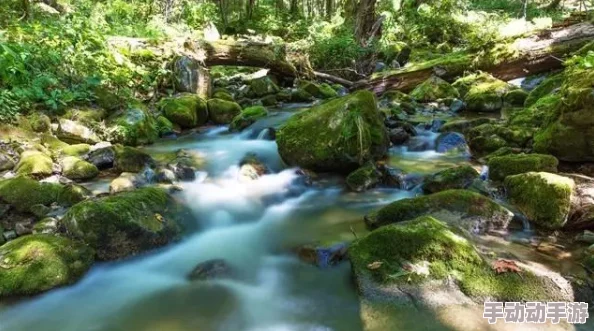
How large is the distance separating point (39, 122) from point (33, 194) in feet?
8.44

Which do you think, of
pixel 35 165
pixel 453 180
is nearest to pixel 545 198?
pixel 453 180

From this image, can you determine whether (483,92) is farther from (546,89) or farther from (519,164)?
(519,164)

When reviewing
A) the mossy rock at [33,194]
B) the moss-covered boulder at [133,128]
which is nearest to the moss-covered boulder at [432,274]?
the mossy rock at [33,194]

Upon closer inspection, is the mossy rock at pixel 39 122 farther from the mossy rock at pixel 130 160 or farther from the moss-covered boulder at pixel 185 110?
the moss-covered boulder at pixel 185 110

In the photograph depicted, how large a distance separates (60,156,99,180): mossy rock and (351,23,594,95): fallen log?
760 centimetres

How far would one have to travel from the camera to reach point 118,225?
14.8ft

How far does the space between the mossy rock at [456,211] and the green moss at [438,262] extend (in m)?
0.68

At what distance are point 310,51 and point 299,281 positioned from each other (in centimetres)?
1101

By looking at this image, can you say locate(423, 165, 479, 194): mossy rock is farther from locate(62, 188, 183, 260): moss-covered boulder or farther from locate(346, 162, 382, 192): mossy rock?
locate(62, 188, 183, 260): moss-covered boulder

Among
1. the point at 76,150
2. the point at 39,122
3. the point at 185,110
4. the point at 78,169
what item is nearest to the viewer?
the point at 78,169

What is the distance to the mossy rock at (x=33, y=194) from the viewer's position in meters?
5.12

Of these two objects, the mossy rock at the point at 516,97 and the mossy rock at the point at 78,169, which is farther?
the mossy rock at the point at 516,97

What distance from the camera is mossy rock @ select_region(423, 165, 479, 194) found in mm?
5726

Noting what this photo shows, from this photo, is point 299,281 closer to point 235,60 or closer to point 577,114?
point 577,114
